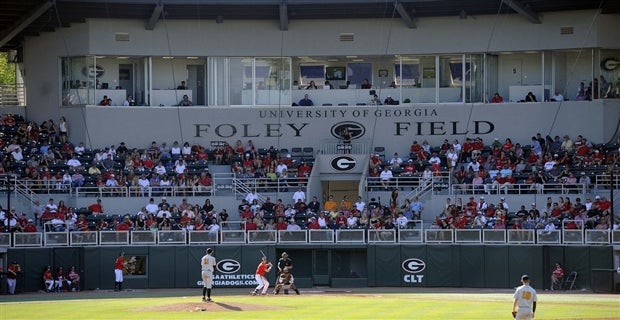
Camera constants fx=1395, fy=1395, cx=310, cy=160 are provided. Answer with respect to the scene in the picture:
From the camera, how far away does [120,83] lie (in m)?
58.4

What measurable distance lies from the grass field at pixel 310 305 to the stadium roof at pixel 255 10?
13.3 meters

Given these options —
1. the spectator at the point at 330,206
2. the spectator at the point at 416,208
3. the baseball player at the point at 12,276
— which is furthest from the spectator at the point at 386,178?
the baseball player at the point at 12,276

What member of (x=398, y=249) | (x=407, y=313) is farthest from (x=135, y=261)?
(x=407, y=313)

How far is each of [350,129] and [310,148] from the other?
213 centimetres

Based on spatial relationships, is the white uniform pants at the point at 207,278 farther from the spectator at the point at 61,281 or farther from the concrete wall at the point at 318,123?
the concrete wall at the point at 318,123

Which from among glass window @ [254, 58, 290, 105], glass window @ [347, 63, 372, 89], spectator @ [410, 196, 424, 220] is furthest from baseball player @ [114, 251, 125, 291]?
glass window @ [347, 63, 372, 89]

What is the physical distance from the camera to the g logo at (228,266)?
4862cm

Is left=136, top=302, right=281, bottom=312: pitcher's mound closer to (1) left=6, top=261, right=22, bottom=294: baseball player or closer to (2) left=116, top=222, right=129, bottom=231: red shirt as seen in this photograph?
(1) left=6, top=261, right=22, bottom=294: baseball player

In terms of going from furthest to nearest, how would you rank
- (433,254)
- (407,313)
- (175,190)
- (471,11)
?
(471,11) < (175,190) < (433,254) < (407,313)

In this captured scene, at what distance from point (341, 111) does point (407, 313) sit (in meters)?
24.1

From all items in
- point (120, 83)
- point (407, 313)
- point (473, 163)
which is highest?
point (120, 83)

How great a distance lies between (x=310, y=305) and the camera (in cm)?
3794

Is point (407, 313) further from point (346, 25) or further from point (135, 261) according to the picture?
point (346, 25)

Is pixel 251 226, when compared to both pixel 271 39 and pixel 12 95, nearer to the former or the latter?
pixel 271 39
